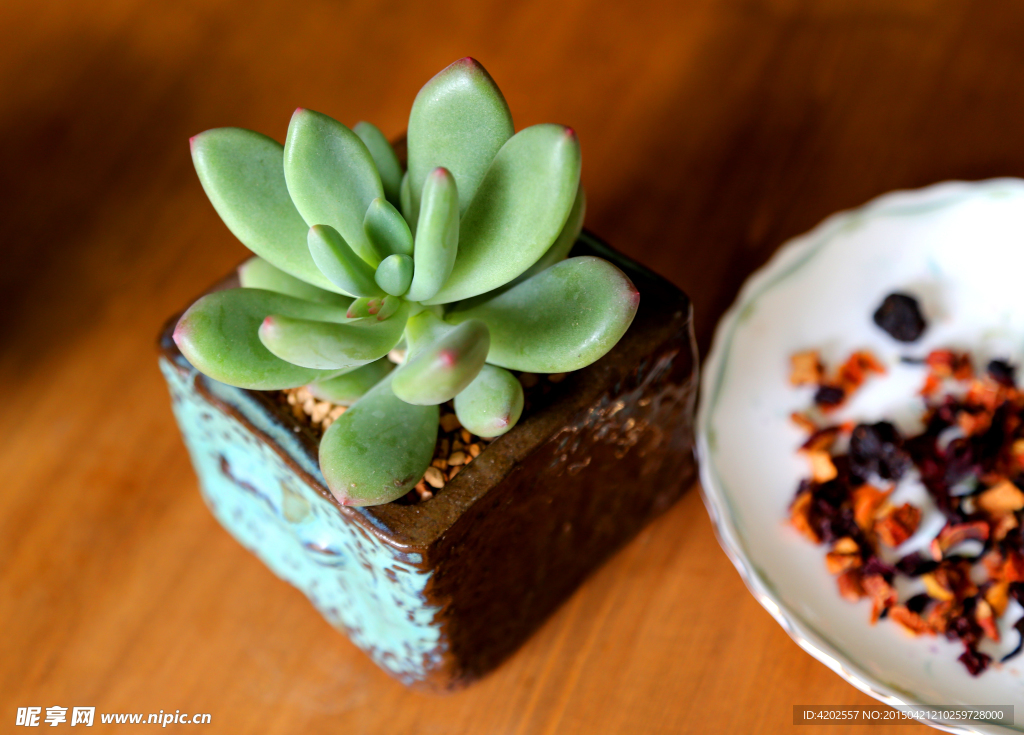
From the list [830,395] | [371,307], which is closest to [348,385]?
[371,307]

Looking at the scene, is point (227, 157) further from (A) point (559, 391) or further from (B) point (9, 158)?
(B) point (9, 158)

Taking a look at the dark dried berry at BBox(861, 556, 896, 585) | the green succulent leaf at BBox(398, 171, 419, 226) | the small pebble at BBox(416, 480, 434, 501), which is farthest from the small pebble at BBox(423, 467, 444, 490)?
the dark dried berry at BBox(861, 556, 896, 585)

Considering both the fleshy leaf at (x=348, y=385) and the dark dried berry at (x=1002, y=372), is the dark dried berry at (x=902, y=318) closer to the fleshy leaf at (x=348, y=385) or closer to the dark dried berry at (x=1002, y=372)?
the dark dried berry at (x=1002, y=372)

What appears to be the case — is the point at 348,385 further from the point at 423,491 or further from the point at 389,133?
the point at 389,133

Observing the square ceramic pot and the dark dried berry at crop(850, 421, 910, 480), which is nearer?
the square ceramic pot

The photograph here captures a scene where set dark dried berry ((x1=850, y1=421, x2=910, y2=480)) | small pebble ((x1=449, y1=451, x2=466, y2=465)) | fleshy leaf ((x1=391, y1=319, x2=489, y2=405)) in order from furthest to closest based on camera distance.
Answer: dark dried berry ((x1=850, y1=421, x2=910, y2=480)) → small pebble ((x1=449, y1=451, x2=466, y2=465)) → fleshy leaf ((x1=391, y1=319, x2=489, y2=405))

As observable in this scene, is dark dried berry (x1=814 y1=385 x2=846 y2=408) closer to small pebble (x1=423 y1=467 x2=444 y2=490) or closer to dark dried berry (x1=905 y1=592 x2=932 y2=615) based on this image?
dark dried berry (x1=905 y1=592 x2=932 y2=615)

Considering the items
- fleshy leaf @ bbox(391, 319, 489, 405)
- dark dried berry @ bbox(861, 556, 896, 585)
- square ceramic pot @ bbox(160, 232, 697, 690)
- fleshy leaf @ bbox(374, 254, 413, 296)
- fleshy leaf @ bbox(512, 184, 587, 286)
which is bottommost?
dark dried berry @ bbox(861, 556, 896, 585)

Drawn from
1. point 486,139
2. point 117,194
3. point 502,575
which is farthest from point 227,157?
point 117,194
